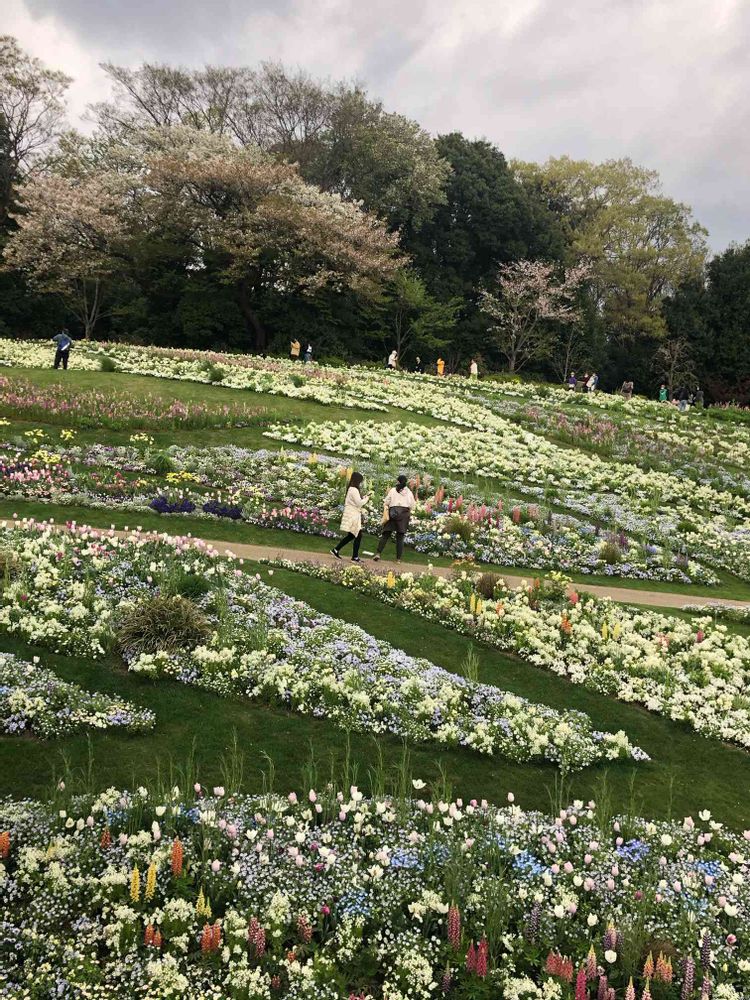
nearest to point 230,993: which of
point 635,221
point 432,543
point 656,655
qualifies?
point 656,655

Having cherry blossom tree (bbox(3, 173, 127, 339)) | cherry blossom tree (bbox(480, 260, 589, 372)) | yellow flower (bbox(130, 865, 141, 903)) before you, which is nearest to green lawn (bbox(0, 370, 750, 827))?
Answer: yellow flower (bbox(130, 865, 141, 903))

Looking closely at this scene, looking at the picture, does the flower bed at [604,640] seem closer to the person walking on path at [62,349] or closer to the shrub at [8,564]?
the shrub at [8,564]

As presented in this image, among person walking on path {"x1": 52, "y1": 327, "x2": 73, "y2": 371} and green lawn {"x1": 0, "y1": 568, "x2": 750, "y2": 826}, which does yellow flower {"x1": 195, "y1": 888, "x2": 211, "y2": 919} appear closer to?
green lawn {"x1": 0, "y1": 568, "x2": 750, "y2": 826}

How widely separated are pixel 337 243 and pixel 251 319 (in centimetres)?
793

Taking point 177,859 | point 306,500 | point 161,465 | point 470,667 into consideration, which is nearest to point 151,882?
point 177,859

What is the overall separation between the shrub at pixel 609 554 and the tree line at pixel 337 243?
33.9 m

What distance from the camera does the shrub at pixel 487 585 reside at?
12344mm

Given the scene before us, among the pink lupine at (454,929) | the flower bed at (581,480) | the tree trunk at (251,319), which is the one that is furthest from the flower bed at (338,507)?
the tree trunk at (251,319)

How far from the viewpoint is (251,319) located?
49000 millimetres

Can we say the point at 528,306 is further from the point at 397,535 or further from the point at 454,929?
the point at 454,929

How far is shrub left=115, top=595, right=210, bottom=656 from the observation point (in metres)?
9.05

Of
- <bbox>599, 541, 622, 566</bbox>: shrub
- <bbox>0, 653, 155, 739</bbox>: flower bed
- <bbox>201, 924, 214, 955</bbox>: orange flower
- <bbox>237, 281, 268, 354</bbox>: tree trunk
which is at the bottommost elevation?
<bbox>201, 924, 214, 955</bbox>: orange flower

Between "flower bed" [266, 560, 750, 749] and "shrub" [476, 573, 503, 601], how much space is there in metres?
0.11

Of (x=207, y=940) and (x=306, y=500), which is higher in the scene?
(x=306, y=500)
